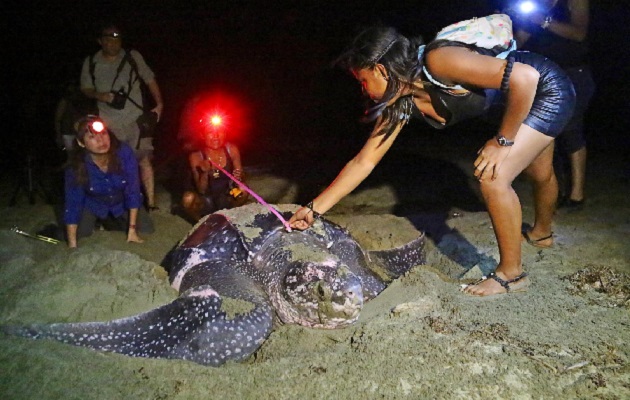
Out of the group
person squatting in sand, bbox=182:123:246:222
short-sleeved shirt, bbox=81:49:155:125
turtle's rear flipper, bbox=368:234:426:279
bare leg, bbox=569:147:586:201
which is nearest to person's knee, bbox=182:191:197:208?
person squatting in sand, bbox=182:123:246:222

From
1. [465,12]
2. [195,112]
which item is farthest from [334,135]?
[465,12]

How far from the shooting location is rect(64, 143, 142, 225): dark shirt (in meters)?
2.85

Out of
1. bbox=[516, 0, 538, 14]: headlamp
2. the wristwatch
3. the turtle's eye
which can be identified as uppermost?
bbox=[516, 0, 538, 14]: headlamp

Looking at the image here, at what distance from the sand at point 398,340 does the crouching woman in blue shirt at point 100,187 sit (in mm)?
497

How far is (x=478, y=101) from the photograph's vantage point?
5.48 ft

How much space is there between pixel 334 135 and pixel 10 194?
461cm

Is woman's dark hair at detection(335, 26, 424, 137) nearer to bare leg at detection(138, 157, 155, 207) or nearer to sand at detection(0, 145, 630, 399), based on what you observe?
sand at detection(0, 145, 630, 399)

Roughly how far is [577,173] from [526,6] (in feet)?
4.32

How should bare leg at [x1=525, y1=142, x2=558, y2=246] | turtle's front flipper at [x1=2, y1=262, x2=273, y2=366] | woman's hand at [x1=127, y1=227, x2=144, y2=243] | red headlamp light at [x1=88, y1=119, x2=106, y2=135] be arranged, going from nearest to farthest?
1. turtle's front flipper at [x1=2, y1=262, x2=273, y2=366]
2. bare leg at [x1=525, y1=142, x2=558, y2=246]
3. red headlamp light at [x1=88, y1=119, x2=106, y2=135]
4. woman's hand at [x1=127, y1=227, x2=144, y2=243]

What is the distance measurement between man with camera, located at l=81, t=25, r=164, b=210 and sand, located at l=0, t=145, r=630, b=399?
1.53m

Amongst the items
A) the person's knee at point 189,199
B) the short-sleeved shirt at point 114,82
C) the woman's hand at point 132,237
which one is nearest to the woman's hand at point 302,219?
the woman's hand at point 132,237

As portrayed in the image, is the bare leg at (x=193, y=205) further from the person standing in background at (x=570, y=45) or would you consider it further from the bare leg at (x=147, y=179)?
the person standing in background at (x=570, y=45)

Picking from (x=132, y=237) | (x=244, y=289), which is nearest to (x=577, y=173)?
(x=244, y=289)

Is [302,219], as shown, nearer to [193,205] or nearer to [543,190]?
[543,190]
